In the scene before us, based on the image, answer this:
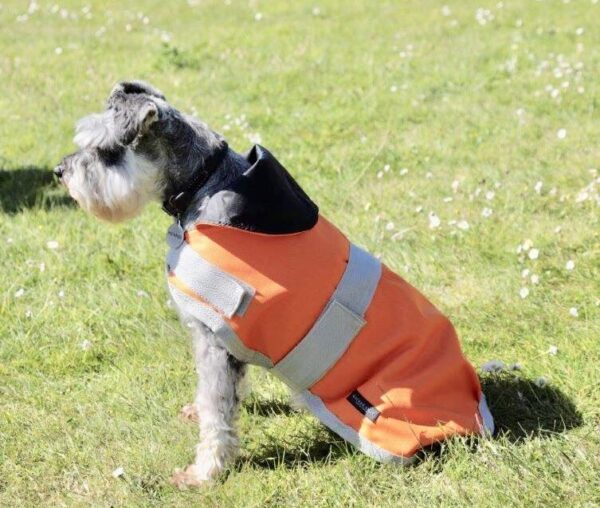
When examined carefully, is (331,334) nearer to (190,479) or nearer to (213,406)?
(213,406)

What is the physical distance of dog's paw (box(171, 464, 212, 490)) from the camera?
14.1 feet

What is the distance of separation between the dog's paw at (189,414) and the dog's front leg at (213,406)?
1.30 ft

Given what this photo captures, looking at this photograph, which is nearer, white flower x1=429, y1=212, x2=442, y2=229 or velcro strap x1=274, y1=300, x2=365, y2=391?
velcro strap x1=274, y1=300, x2=365, y2=391

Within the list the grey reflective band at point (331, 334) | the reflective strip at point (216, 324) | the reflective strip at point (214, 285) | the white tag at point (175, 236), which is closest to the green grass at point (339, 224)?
the grey reflective band at point (331, 334)

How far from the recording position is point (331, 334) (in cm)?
418

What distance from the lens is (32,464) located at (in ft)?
14.8

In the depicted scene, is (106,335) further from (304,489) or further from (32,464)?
(304,489)

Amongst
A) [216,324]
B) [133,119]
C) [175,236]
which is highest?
[133,119]

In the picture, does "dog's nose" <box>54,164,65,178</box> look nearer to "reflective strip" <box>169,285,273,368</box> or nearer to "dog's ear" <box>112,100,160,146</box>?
"dog's ear" <box>112,100,160,146</box>

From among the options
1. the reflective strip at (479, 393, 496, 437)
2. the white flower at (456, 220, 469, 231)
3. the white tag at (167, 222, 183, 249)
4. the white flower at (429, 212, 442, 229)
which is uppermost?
the white tag at (167, 222, 183, 249)

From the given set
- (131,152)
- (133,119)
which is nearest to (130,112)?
(133,119)

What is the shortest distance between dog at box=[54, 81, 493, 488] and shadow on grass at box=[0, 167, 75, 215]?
309 centimetres

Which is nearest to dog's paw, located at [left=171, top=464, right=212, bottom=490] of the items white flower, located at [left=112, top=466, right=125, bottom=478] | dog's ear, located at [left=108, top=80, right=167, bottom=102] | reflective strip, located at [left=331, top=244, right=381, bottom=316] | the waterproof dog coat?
white flower, located at [left=112, top=466, right=125, bottom=478]

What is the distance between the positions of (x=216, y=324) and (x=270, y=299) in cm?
29
